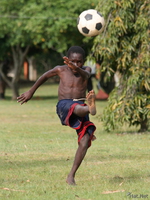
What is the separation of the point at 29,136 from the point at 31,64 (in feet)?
141

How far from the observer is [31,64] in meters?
54.7

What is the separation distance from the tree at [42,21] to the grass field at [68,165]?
1072cm

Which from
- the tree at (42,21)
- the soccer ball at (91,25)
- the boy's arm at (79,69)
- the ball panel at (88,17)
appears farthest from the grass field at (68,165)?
the tree at (42,21)

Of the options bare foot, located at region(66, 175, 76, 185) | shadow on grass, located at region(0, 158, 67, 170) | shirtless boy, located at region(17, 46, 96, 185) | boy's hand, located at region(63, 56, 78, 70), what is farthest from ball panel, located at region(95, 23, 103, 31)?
bare foot, located at region(66, 175, 76, 185)

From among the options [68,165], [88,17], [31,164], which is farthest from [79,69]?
[88,17]

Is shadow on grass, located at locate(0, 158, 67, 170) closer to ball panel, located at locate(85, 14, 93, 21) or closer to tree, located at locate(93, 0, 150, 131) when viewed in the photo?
ball panel, located at locate(85, 14, 93, 21)

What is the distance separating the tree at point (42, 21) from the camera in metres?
23.8

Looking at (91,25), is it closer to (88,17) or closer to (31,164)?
(88,17)

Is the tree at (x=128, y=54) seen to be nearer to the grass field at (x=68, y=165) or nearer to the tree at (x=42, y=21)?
the grass field at (x=68, y=165)

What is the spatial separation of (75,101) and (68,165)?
1.58 meters

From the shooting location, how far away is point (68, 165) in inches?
320

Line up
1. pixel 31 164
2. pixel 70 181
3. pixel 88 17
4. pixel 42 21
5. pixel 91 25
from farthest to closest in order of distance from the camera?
pixel 42 21
pixel 88 17
pixel 91 25
pixel 31 164
pixel 70 181

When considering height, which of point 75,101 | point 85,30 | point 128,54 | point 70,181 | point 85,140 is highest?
point 85,30

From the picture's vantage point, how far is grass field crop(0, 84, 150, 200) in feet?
20.2
